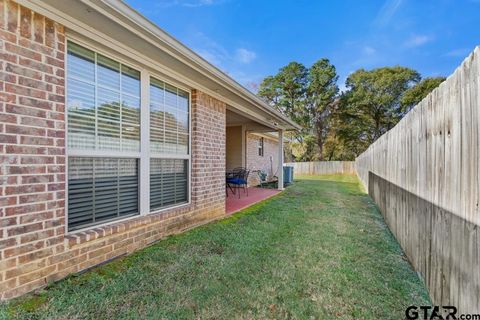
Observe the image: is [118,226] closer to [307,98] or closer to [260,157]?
[260,157]

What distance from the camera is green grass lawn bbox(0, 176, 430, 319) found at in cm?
225

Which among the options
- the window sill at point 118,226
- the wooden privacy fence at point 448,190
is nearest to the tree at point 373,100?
the wooden privacy fence at point 448,190

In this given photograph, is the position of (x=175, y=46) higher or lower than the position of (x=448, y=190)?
higher

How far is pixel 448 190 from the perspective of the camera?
6.93 feet

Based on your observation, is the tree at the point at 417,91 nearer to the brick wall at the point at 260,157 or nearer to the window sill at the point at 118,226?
the brick wall at the point at 260,157

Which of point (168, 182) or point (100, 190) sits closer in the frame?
point (100, 190)

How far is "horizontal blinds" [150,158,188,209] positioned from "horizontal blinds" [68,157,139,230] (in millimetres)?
393

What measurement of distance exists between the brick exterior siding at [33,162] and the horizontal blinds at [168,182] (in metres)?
1.15

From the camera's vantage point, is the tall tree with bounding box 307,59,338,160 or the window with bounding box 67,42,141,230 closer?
the window with bounding box 67,42,141,230

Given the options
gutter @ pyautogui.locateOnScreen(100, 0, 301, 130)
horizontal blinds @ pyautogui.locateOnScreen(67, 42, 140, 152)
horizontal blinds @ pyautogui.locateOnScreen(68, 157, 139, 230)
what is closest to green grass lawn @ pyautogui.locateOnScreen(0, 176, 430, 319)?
horizontal blinds @ pyautogui.locateOnScreen(68, 157, 139, 230)

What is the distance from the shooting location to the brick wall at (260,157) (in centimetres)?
1192

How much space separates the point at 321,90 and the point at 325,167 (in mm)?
9223

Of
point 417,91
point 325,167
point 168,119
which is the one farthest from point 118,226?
point 417,91

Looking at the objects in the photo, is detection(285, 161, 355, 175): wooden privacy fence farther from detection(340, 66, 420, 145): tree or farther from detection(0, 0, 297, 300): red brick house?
detection(0, 0, 297, 300): red brick house
